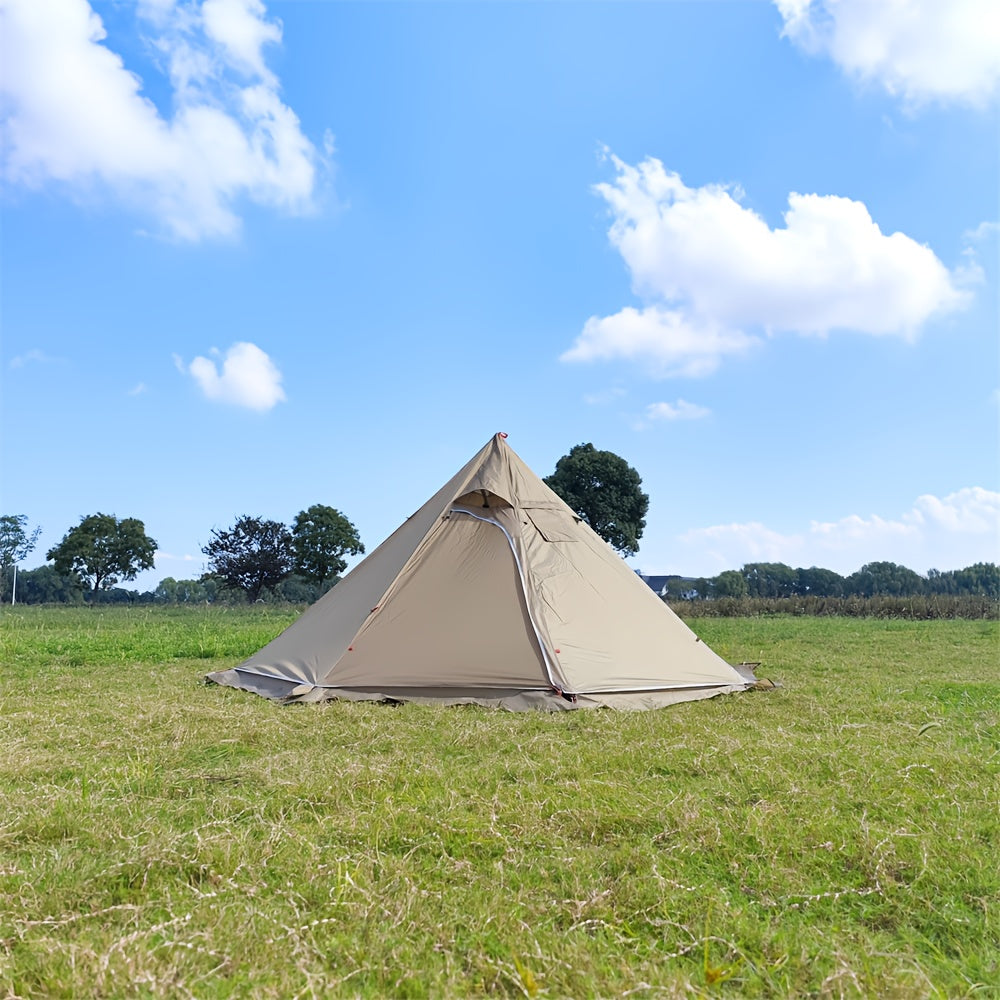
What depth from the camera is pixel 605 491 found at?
120 feet

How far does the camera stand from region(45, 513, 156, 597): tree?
4253 centimetres

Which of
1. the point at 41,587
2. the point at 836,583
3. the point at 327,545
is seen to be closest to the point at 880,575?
the point at 836,583

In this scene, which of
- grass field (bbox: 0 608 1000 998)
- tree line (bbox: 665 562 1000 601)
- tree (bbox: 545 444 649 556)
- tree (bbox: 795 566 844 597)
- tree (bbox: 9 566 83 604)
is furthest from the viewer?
tree (bbox: 9 566 83 604)

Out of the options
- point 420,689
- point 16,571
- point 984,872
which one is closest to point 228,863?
point 984,872

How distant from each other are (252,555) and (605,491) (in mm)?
17264

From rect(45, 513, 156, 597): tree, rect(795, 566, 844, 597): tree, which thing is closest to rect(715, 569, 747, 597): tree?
rect(795, 566, 844, 597): tree

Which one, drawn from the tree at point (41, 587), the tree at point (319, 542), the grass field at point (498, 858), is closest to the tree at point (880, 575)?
the tree at point (319, 542)

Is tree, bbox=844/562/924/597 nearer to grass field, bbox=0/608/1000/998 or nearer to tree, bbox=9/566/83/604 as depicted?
grass field, bbox=0/608/1000/998

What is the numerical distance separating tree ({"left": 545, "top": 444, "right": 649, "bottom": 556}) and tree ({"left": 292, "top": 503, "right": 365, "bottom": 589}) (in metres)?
10.4

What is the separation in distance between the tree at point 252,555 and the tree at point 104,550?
10093mm

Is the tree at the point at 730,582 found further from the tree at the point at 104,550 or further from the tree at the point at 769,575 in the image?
the tree at the point at 104,550

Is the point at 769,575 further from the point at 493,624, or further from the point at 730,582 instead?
the point at 493,624

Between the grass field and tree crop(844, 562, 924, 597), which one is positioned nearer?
the grass field

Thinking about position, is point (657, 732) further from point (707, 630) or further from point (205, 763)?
point (707, 630)
